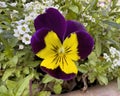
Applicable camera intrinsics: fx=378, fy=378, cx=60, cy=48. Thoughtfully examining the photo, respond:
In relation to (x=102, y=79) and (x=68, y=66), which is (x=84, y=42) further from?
(x=102, y=79)

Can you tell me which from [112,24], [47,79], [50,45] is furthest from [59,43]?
[112,24]

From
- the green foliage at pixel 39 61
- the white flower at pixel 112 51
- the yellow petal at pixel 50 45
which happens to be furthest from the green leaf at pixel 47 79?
the white flower at pixel 112 51

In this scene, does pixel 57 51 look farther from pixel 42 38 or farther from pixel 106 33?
pixel 106 33

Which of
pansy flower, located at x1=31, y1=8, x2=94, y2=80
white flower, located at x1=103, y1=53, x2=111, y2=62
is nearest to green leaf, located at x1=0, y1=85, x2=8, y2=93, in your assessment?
pansy flower, located at x1=31, y1=8, x2=94, y2=80

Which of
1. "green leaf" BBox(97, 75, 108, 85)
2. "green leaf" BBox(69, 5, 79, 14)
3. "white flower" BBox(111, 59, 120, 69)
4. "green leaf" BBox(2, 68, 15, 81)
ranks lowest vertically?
"green leaf" BBox(97, 75, 108, 85)

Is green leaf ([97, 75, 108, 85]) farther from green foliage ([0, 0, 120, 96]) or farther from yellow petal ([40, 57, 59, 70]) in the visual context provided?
yellow petal ([40, 57, 59, 70])

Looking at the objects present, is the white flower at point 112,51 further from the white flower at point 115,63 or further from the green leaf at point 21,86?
the green leaf at point 21,86

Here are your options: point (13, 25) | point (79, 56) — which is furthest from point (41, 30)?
point (13, 25)
